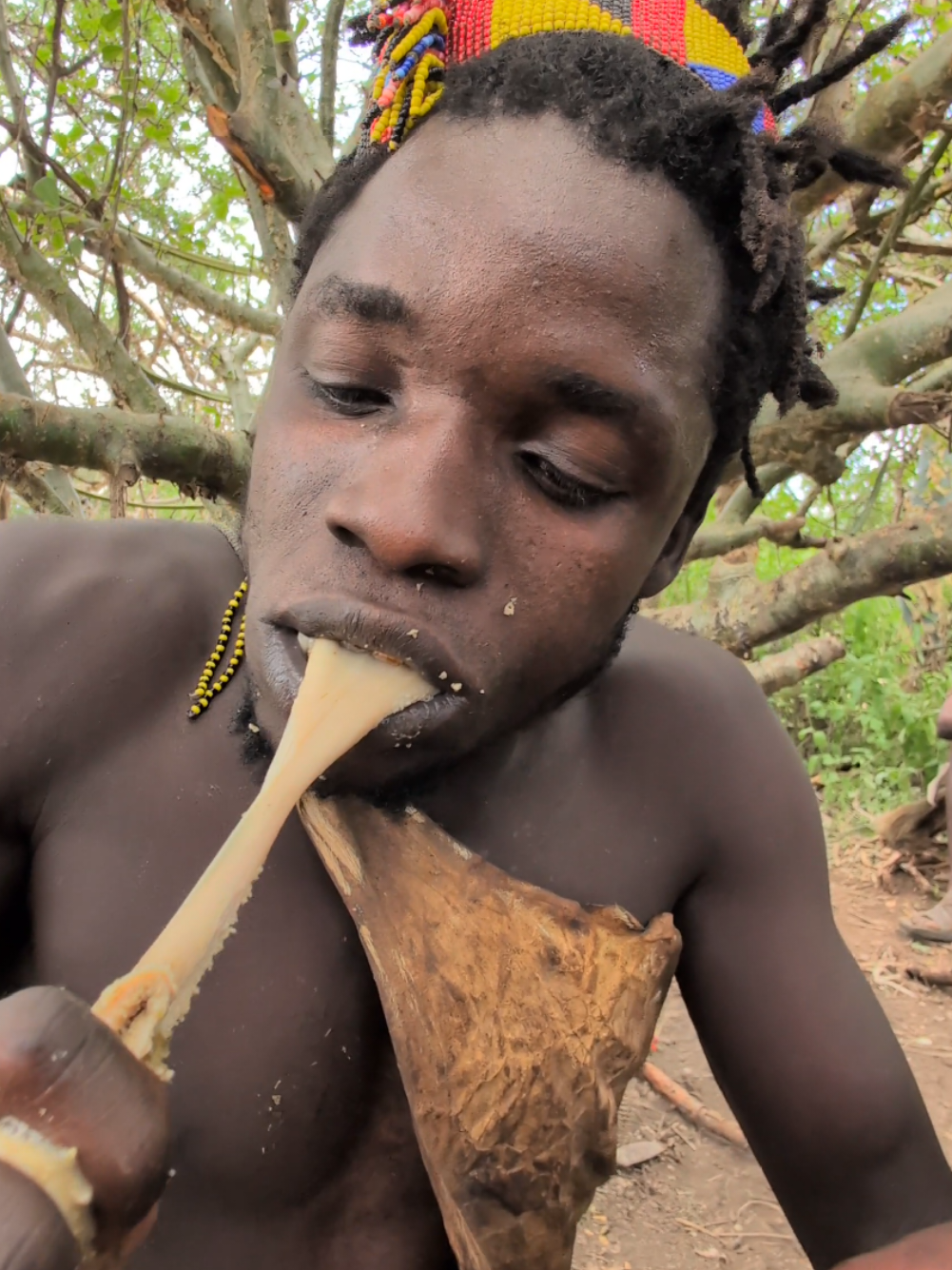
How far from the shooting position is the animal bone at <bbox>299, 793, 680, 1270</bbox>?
904mm

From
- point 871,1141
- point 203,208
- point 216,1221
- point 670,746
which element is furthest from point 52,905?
point 203,208

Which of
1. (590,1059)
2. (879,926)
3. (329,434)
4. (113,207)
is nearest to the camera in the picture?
(329,434)

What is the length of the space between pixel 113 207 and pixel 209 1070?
77.6 inches

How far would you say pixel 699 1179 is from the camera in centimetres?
233

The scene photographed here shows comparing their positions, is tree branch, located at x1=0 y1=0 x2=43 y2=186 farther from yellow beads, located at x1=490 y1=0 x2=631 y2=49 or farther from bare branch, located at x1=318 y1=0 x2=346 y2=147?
yellow beads, located at x1=490 y1=0 x2=631 y2=49

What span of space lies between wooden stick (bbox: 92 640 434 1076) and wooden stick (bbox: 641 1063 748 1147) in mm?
1951

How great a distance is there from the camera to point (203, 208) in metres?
3.67

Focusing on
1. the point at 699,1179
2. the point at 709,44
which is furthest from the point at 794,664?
the point at 709,44

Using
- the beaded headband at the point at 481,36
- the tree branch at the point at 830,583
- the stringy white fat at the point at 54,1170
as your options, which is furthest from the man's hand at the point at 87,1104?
the tree branch at the point at 830,583

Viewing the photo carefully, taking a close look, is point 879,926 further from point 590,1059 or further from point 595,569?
point 595,569

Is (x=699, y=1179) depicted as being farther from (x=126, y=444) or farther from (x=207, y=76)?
(x=207, y=76)

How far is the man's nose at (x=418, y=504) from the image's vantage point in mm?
785

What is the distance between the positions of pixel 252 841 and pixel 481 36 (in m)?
0.83

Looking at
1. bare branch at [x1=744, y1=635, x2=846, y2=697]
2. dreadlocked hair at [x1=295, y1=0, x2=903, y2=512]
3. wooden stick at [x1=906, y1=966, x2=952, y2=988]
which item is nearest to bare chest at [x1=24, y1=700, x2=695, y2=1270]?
dreadlocked hair at [x1=295, y1=0, x2=903, y2=512]
